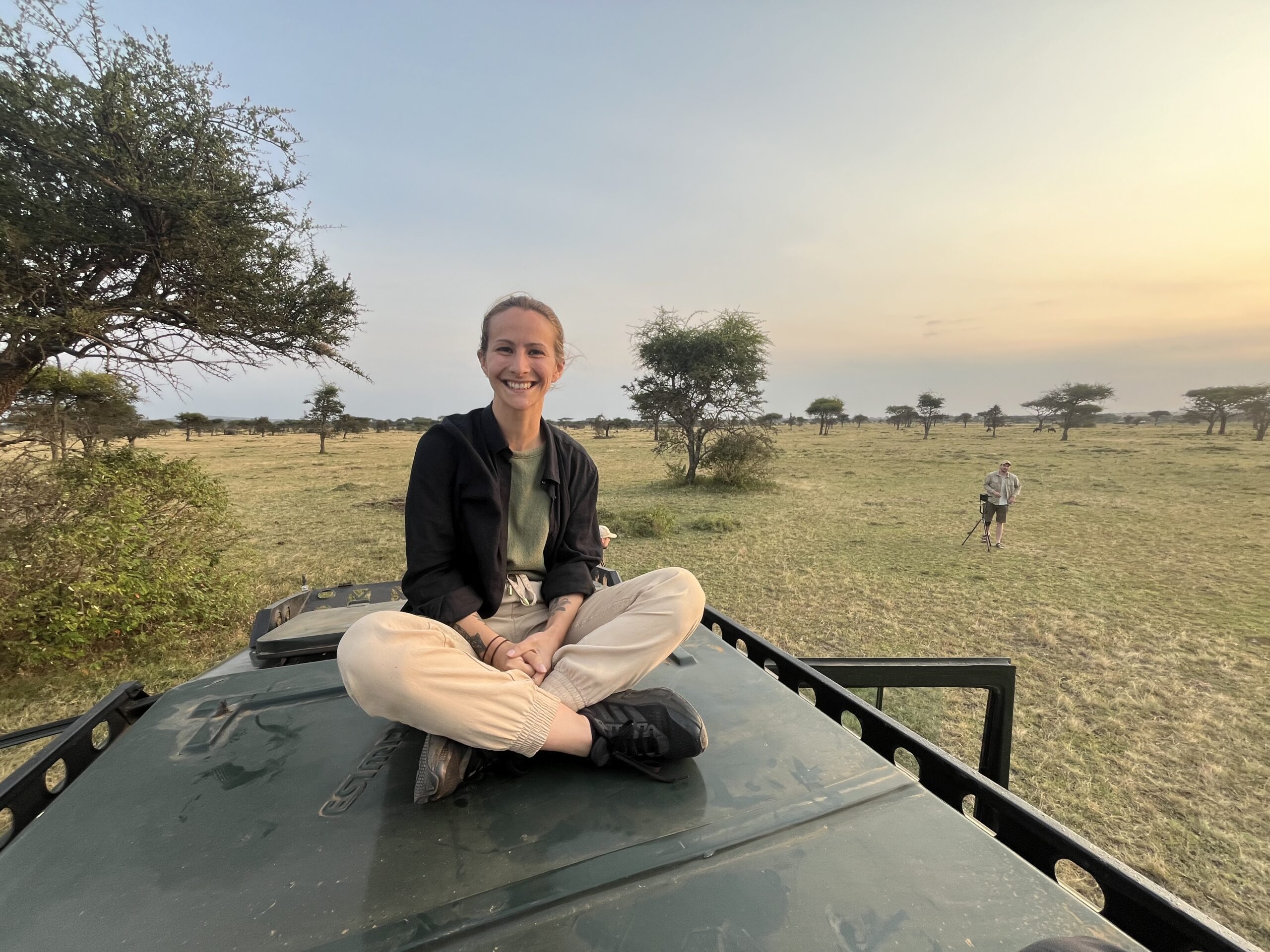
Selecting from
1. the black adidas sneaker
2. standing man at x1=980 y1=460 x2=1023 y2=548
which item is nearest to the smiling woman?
the black adidas sneaker

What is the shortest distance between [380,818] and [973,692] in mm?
4305

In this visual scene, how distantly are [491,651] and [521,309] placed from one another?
3.60 ft

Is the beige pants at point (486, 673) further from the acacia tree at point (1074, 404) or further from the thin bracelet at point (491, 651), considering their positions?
the acacia tree at point (1074, 404)

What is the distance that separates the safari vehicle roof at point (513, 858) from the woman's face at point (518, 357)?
1057mm

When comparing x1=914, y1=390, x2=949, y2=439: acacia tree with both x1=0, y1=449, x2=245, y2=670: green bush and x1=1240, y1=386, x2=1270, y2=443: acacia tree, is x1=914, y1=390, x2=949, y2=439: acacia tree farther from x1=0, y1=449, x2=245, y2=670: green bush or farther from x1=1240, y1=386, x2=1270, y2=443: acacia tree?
x1=0, y1=449, x2=245, y2=670: green bush

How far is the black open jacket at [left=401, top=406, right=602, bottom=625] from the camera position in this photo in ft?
5.61

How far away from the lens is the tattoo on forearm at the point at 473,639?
1.70 metres

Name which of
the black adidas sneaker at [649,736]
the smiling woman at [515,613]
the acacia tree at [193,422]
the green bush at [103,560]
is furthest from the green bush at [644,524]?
the acacia tree at [193,422]

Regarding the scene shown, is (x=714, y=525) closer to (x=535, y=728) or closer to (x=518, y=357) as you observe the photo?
(x=518, y=357)

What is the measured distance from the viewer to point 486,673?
1.37 metres

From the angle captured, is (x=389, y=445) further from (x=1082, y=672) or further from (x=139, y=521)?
(x=1082, y=672)

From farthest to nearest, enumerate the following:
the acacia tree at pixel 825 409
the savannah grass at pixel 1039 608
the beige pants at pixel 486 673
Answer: the acacia tree at pixel 825 409 → the savannah grass at pixel 1039 608 → the beige pants at pixel 486 673

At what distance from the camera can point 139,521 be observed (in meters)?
4.19

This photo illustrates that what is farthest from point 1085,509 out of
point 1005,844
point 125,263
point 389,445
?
point 389,445
